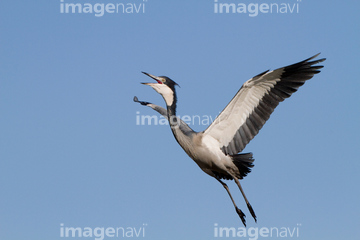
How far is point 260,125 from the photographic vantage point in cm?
1280

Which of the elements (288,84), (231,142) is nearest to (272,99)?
(288,84)

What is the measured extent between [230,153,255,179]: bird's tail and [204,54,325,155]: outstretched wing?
15 centimetres

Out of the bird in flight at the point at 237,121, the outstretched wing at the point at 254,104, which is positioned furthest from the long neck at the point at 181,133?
the outstretched wing at the point at 254,104

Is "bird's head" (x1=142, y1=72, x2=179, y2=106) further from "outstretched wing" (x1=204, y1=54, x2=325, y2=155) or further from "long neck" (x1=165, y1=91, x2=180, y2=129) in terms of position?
"outstretched wing" (x1=204, y1=54, x2=325, y2=155)

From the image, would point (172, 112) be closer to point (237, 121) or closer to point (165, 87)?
point (165, 87)

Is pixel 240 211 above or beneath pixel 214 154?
beneath

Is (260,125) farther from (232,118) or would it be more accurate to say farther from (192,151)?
(192,151)

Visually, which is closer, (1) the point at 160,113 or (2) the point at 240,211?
(2) the point at 240,211

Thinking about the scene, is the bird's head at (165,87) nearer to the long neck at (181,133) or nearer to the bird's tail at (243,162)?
the long neck at (181,133)

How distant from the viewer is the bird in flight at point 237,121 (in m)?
12.5

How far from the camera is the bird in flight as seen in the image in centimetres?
1254

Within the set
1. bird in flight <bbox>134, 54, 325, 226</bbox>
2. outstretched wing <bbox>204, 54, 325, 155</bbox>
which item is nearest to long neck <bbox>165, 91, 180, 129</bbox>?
bird in flight <bbox>134, 54, 325, 226</bbox>

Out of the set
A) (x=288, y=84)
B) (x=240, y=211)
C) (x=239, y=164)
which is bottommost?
(x=240, y=211)

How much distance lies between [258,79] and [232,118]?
1004 mm
